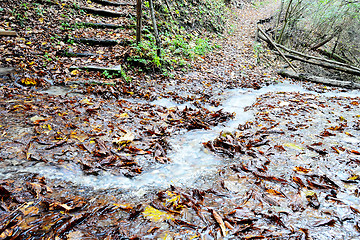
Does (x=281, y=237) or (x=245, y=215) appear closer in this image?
(x=281, y=237)

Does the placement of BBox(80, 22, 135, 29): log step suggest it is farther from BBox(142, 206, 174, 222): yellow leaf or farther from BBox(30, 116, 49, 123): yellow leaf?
BBox(142, 206, 174, 222): yellow leaf

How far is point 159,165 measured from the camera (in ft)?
7.63

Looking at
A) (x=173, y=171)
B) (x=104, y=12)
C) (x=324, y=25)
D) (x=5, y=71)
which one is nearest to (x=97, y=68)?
(x=5, y=71)

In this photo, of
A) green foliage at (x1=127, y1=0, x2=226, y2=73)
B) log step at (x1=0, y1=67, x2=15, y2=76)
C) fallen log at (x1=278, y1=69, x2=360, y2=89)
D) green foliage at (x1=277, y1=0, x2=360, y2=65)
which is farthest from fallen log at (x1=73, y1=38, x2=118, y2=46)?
green foliage at (x1=277, y1=0, x2=360, y2=65)

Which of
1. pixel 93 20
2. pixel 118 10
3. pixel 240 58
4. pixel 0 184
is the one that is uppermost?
pixel 118 10

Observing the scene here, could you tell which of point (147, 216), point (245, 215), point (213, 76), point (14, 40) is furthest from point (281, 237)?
point (14, 40)

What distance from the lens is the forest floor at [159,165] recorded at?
1.38 meters

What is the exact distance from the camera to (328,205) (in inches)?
62.9

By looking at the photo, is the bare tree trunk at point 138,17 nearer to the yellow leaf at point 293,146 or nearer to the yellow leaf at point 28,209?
the yellow leaf at point 293,146

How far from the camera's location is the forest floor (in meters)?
1.38

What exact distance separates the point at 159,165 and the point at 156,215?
2.85ft

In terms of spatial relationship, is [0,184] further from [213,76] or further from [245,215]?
[213,76]

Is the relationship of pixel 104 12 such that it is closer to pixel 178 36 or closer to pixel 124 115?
pixel 178 36

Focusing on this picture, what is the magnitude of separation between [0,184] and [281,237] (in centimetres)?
228
